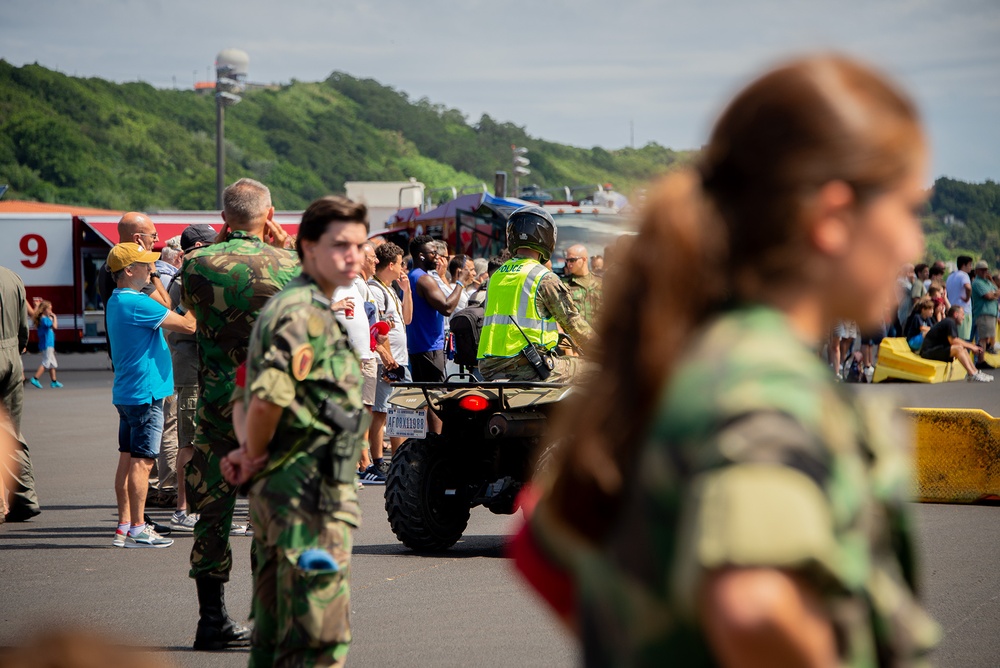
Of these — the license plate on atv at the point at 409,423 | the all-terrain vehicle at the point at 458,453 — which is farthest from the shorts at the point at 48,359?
the license plate on atv at the point at 409,423

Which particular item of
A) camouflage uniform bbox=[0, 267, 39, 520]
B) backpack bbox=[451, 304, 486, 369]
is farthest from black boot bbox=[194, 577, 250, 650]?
backpack bbox=[451, 304, 486, 369]

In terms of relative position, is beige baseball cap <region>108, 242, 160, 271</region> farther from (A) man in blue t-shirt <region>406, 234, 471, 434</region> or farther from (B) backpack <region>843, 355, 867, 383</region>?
(B) backpack <region>843, 355, 867, 383</region>

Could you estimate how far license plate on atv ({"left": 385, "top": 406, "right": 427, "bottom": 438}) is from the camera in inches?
293

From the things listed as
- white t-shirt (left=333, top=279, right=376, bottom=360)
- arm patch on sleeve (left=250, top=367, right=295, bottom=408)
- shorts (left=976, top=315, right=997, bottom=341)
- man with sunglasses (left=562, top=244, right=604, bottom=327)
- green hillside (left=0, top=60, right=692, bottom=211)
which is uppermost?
green hillside (left=0, top=60, right=692, bottom=211)

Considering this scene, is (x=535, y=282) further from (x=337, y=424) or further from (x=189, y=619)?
(x=337, y=424)

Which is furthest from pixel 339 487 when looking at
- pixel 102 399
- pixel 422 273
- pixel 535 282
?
pixel 102 399

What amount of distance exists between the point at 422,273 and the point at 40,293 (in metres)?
20.9

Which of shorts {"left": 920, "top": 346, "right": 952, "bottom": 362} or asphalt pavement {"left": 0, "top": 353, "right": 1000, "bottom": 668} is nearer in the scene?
asphalt pavement {"left": 0, "top": 353, "right": 1000, "bottom": 668}

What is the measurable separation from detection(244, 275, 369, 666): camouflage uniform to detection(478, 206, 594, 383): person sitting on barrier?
3.38 meters

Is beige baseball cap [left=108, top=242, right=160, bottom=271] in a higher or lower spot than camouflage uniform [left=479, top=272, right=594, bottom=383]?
higher

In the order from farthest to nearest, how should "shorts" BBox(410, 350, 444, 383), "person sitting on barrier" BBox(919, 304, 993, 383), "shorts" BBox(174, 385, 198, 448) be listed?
"person sitting on barrier" BBox(919, 304, 993, 383)
"shorts" BBox(410, 350, 444, 383)
"shorts" BBox(174, 385, 198, 448)

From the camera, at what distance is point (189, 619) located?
6145 millimetres

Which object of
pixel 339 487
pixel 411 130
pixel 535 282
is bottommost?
pixel 339 487

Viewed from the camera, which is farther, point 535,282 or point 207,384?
point 535,282
